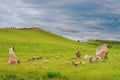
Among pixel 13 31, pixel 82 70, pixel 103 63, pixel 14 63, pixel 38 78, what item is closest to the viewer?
pixel 38 78

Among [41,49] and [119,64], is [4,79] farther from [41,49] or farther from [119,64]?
[41,49]

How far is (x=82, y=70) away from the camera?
4091 centimetres

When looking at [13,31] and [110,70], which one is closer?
[110,70]

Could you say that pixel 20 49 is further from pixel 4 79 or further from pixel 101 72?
pixel 4 79

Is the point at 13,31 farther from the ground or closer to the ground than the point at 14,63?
farther from the ground

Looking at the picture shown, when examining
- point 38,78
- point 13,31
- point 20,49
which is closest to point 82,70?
point 38,78

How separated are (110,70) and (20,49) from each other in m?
46.6

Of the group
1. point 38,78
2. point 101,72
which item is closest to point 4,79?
point 38,78

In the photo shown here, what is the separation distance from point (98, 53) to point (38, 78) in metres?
21.3

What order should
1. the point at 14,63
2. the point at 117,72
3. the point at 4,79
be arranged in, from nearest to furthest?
1. the point at 4,79
2. the point at 117,72
3. the point at 14,63

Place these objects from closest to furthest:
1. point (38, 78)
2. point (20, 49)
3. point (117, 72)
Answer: point (38, 78) < point (117, 72) < point (20, 49)

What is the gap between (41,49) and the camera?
3376 inches

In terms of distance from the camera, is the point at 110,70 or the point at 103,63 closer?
the point at 110,70

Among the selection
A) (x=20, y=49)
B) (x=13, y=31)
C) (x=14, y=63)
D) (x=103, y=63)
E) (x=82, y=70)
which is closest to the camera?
(x=82, y=70)
